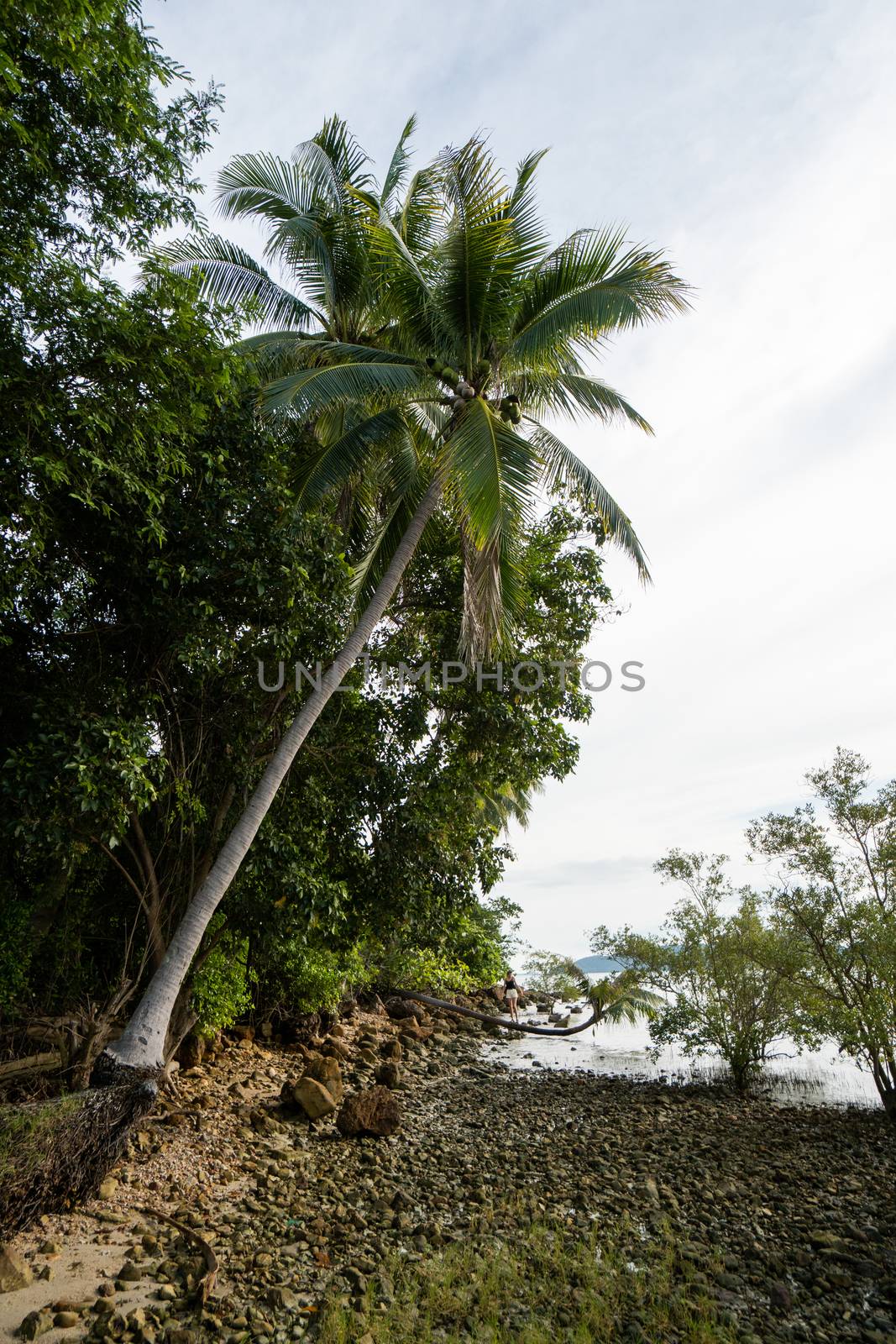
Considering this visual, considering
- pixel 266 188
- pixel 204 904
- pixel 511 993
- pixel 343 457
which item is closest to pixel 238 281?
pixel 266 188

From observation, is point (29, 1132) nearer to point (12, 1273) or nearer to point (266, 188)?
point (12, 1273)

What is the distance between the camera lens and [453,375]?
367 inches

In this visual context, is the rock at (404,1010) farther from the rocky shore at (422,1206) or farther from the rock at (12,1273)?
the rock at (12,1273)

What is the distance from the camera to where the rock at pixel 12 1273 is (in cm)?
450

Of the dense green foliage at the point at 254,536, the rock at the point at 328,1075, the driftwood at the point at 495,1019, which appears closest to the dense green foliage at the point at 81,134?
the dense green foliage at the point at 254,536

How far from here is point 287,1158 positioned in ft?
23.1

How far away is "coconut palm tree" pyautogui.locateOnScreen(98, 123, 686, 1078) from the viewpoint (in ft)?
27.4

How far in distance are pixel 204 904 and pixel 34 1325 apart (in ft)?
11.5

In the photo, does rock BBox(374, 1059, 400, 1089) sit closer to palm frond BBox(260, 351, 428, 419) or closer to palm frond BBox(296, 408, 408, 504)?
palm frond BBox(296, 408, 408, 504)

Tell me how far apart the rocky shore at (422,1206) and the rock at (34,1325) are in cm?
1

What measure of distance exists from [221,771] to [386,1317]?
228 inches

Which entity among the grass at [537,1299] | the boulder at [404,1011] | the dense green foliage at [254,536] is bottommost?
the grass at [537,1299]

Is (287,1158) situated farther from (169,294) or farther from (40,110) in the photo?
(40,110)

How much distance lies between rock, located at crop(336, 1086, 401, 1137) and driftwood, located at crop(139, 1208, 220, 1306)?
98.6 inches
